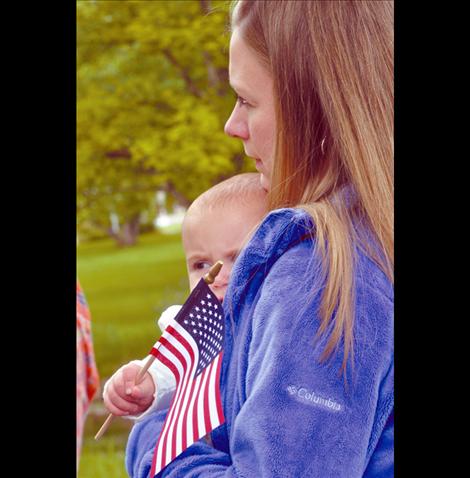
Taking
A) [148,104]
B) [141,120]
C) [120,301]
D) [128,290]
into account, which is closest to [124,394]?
[141,120]

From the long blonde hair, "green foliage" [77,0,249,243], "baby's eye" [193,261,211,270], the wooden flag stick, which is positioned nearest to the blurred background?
"green foliage" [77,0,249,243]

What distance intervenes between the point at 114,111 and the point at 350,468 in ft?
20.3

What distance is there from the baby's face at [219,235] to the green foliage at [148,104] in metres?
3.97

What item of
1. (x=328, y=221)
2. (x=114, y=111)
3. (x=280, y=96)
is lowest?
(x=114, y=111)

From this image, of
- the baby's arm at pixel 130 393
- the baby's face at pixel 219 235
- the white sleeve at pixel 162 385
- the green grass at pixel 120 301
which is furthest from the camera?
the green grass at pixel 120 301

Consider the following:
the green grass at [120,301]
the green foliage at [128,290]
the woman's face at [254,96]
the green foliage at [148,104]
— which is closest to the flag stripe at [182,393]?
the woman's face at [254,96]

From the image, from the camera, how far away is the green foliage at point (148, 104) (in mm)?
6363

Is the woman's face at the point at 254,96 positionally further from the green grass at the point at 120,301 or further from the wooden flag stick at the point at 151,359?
the green grass at the point at 120,301

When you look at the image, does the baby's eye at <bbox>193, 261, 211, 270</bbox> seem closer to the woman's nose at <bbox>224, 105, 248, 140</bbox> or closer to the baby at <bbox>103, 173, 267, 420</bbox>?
the baby at <bbox>103, 173, 267, 420</bbox>

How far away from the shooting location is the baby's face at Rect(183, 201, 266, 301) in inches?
78.9
